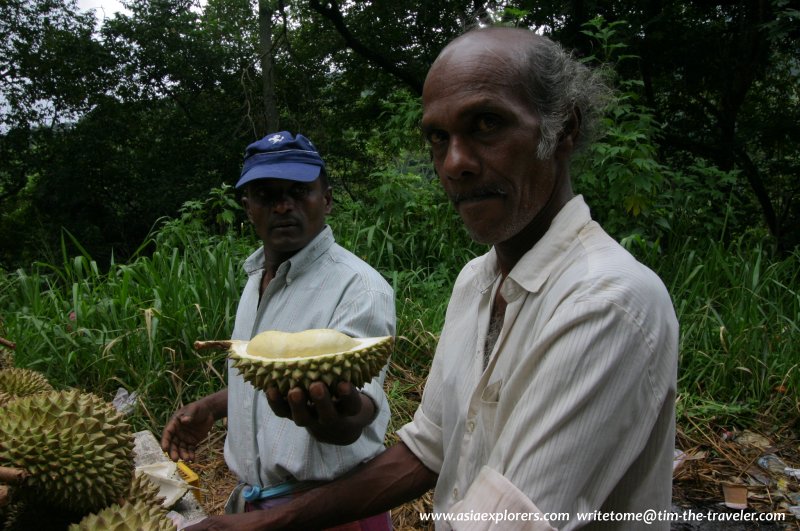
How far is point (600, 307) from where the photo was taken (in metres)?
1.07

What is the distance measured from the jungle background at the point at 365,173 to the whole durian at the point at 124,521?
1.62m

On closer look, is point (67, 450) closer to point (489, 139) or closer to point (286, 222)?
point (489, 139)

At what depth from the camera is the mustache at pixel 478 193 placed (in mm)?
1354

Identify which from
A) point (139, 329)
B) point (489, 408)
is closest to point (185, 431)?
point (489, 408)

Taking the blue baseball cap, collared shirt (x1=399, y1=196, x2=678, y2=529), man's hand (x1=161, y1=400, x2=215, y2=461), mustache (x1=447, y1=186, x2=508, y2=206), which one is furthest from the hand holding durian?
the blue baseball cap

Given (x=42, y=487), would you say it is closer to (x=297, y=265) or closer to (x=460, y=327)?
(x=460, y=327)

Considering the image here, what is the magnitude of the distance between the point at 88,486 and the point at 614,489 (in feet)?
3.43

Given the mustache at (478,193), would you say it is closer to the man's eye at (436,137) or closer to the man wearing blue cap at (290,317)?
the man's eye at (436,137)

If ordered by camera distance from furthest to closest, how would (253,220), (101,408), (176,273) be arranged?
(176,273)
(253,220)
(101,408)

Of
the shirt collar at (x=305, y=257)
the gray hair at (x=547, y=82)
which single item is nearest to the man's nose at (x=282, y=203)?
the shirt collar at (x=305, y=257)

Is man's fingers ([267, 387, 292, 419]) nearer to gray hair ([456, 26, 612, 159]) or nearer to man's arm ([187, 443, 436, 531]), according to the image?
man's arm ([187, 443, 436, 531])

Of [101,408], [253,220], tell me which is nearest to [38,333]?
[253,220]

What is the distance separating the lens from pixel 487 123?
1.35m

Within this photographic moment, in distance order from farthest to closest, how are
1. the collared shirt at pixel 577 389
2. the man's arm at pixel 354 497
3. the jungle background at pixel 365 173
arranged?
the jungle background at pixel 365 173
the man's arm at pixel 354 497
the collared shirt at pixel 577 389
